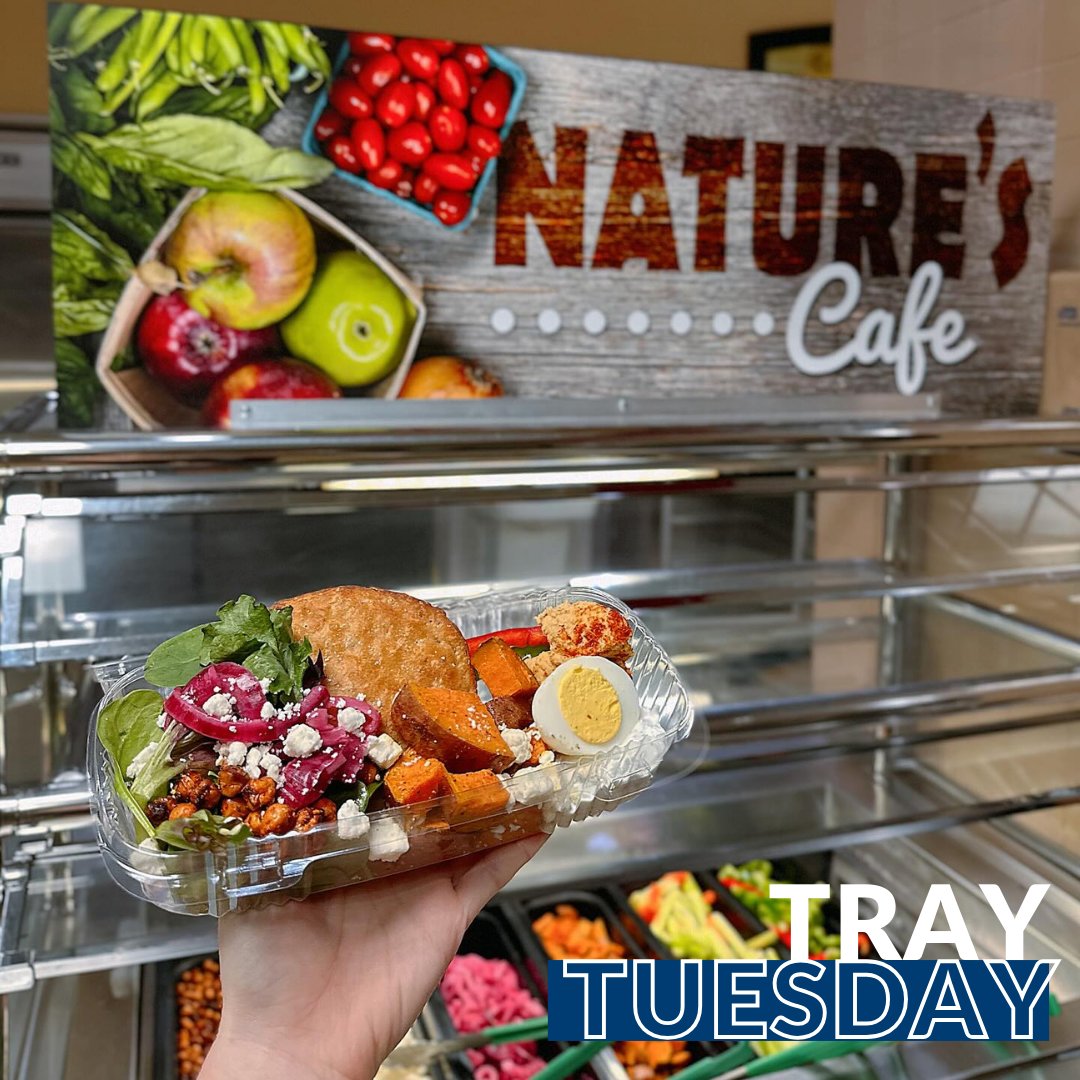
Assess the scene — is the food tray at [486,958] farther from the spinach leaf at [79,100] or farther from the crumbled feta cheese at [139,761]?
the spinach leaf at [79,100]

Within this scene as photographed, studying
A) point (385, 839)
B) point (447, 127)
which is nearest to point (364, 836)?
point (385, 839)

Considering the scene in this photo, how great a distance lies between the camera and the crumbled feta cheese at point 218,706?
2.50ft

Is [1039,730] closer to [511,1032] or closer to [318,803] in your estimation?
[511,1032]

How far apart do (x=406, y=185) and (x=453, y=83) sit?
0.16 meters

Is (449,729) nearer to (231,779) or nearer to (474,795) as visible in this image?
(474,795)

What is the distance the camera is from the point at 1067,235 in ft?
7.38

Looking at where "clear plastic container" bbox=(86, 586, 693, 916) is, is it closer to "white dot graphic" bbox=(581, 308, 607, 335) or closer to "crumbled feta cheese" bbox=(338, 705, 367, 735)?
"crumbled feta cheese" bbox=(338, 705, 367, 735)

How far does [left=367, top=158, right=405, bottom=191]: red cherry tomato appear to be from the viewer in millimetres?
1601

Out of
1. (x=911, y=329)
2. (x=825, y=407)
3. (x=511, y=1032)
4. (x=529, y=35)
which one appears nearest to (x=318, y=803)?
(x=511, y=1032)

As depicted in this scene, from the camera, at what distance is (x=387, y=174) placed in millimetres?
1608

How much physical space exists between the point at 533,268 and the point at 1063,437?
849 mm

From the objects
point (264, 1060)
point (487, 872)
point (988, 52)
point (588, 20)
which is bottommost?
point (264, 1060)

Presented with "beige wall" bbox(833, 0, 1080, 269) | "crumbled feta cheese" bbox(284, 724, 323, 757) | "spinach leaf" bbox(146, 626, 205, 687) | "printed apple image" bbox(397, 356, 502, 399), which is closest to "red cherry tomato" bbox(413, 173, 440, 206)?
"printed apple image" bbox(397, 356, 502, 399)

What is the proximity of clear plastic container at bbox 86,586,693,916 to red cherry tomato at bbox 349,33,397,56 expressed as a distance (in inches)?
38.9
